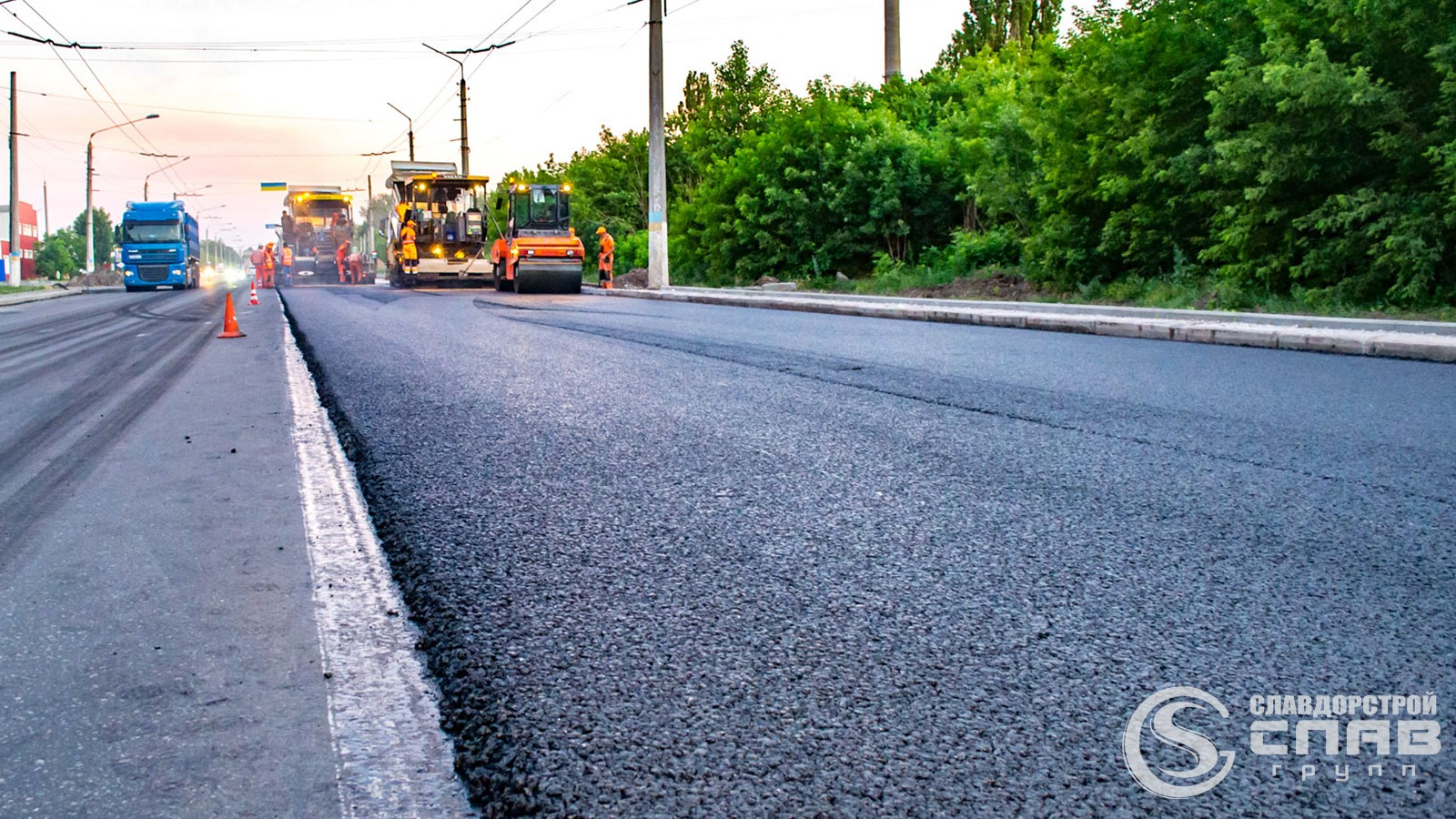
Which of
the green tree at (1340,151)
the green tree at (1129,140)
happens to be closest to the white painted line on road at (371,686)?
the green tree at (1340,151)

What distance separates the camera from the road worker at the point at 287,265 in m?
45.5

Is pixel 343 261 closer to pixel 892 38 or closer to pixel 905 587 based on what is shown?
pixel 892 38

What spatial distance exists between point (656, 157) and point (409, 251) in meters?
8.39

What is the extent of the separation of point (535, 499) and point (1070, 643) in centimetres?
230

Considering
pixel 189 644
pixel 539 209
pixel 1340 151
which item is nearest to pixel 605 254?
pixel 539 209

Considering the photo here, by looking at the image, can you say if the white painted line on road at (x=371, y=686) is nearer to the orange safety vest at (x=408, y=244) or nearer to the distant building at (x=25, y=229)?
the orange safety vest at (x=408, y=244)

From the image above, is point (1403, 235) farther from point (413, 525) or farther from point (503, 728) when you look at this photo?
point (503, 728)

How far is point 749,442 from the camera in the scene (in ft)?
18.4

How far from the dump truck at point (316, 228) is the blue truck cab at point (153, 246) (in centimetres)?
463

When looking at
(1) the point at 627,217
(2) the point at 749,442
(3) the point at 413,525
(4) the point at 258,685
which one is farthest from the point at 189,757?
(1) the point at 627,217

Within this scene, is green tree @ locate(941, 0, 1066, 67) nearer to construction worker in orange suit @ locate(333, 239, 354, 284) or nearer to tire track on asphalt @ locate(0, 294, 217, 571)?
construction worker in orange suit @ locate(333, 239, 354, 284)

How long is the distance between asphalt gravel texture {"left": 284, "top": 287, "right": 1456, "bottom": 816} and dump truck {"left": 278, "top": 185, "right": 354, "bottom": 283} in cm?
4223

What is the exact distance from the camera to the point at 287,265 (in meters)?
45.9

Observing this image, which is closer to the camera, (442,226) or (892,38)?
(442,226)
